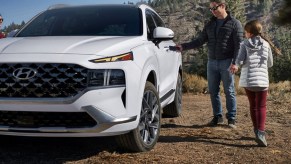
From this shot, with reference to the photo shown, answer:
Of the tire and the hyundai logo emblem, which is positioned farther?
the tire

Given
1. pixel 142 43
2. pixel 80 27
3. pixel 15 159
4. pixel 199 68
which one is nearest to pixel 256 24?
pixel 142 43

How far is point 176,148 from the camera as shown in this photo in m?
4.89

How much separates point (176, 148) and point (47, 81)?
191 cm

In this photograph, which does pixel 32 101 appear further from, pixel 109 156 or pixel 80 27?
pixel 80 27

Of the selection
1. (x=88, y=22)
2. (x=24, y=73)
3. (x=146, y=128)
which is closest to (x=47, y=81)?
(x=24, y=73)

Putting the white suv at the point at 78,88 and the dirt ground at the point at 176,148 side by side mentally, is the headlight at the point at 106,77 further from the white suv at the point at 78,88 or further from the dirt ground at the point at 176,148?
the dirt ground at the point at 176,148

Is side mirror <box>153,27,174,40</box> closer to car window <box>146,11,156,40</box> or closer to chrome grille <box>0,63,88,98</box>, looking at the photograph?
car window <box>146,11,156,40</box>

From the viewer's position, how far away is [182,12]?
194m

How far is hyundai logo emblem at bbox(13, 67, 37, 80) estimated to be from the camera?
12.3ft

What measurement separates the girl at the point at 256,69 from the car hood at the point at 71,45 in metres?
1.49

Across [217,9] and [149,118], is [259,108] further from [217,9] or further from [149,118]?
[217,9]

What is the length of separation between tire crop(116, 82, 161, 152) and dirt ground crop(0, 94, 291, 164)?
108 millimetres

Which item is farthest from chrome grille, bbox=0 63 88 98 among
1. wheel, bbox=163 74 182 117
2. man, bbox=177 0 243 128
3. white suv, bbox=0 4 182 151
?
wheel, bbox=163 74 182 117

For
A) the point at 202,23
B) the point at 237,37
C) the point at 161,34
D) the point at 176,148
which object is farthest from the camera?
the point at 202,23
